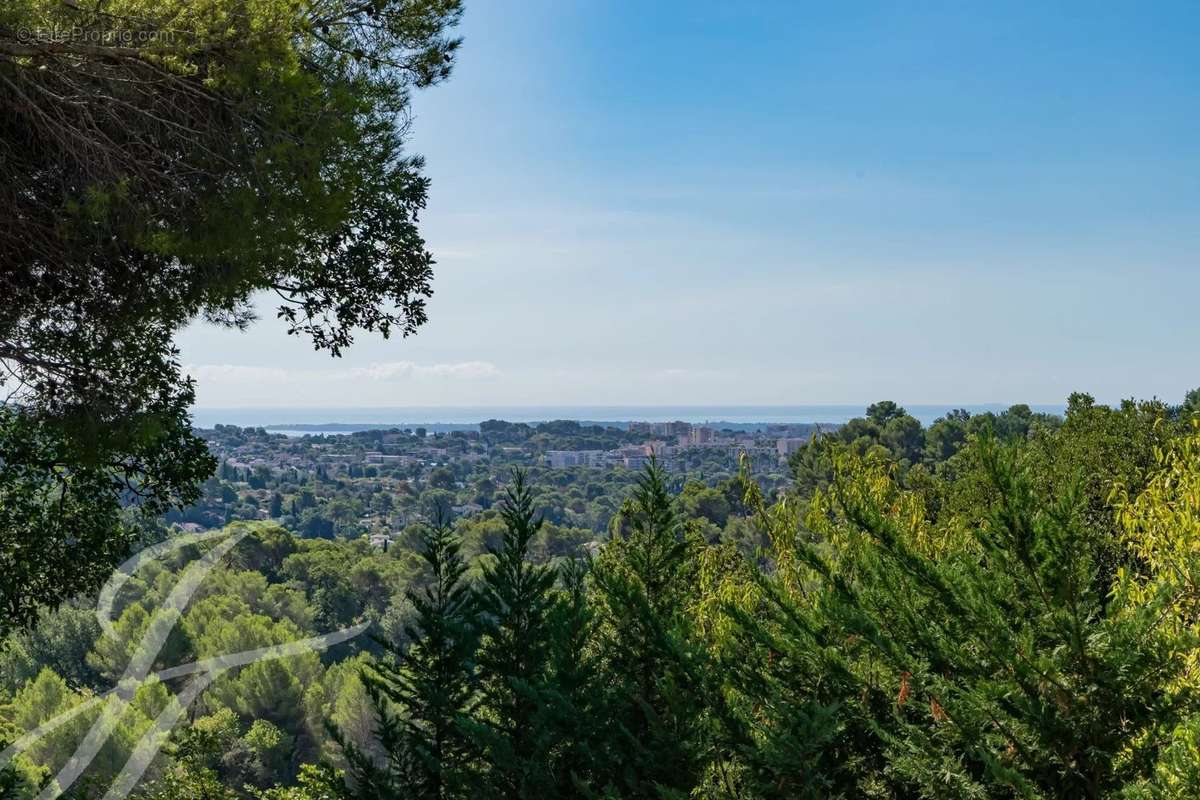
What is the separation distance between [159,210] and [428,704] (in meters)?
3.08

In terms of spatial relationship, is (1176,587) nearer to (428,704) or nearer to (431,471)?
(428,704)

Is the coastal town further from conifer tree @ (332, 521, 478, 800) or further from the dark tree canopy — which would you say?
the dark tree canopy

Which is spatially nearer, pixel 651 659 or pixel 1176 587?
pixel 1176 587

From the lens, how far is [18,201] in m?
4.05

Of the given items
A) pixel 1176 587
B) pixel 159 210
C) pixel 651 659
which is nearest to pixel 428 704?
pixel 651 659

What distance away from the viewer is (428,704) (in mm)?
5320

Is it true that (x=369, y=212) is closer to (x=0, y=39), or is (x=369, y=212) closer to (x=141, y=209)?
(x=141, y=209)

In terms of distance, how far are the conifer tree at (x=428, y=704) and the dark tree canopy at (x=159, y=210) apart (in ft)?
5.42

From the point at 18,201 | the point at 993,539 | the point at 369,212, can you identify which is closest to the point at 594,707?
the point at 993,539

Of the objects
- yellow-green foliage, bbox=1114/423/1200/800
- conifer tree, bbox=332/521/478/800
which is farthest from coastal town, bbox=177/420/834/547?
yellow-green foliage, bbox=1114/423/1200/800

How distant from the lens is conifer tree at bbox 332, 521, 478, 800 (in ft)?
16.9

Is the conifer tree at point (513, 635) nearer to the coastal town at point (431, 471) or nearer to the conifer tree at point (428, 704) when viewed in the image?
the conifer tree at point (428, 704)

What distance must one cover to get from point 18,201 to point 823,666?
4203 mm

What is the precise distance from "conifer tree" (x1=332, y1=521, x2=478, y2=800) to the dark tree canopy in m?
1.65
